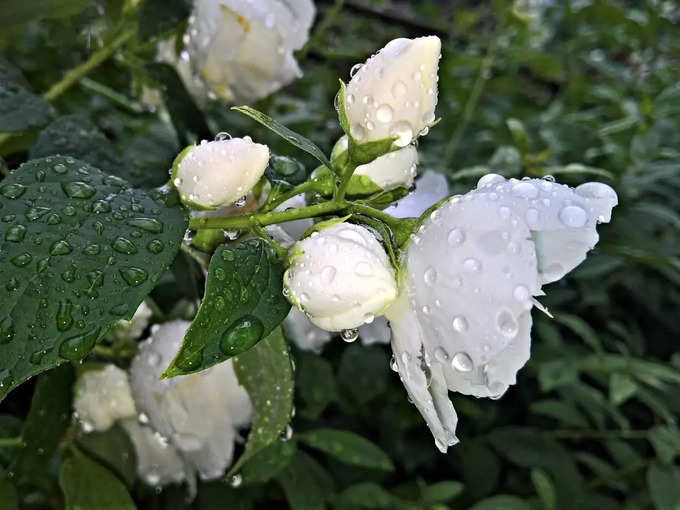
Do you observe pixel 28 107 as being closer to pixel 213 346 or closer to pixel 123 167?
pixel 123 167

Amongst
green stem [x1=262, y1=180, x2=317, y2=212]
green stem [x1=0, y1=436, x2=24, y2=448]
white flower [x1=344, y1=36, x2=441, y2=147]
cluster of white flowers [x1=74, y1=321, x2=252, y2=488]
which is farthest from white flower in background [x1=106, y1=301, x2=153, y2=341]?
white flower [x1=344, y1=36, x2=441, y2=147]

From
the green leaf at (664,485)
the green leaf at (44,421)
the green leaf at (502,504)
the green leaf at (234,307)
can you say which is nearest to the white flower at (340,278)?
the green leaf at (234,307)

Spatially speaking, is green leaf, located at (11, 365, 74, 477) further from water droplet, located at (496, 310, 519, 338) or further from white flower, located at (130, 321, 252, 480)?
water droplet, located at (496, 310, 519, 338)

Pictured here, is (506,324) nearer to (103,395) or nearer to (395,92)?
(395,92)

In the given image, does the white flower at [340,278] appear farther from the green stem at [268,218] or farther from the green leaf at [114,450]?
the green leaf at [114,450]

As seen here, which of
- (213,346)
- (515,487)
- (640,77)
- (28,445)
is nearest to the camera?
(213,346)

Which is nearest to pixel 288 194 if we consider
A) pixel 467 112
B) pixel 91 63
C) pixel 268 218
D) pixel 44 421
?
pixel 268 218

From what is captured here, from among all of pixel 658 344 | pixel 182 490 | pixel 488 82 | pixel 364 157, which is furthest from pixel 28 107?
pixel 658 344
